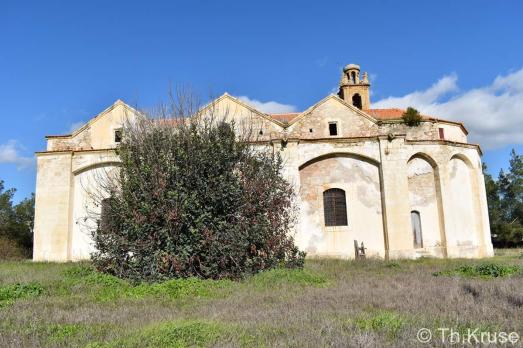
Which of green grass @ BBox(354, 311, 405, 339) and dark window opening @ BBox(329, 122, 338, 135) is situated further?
dark window opening @ BBox(329, 122, 338, 135)

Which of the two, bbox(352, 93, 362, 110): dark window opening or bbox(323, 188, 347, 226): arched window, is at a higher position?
bbox(352, 93, 362, 110): dark window opening

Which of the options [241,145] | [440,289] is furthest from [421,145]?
[440,289]

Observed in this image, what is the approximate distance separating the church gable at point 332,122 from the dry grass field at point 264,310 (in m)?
10.5

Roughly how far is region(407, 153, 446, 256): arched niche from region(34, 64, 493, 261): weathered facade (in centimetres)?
5

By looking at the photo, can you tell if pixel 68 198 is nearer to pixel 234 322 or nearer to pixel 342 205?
pixel 342 205

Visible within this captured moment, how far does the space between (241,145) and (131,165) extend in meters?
3.40

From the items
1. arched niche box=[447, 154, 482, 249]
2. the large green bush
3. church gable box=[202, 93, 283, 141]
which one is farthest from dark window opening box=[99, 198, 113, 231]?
arched niche box=[447, 154, 482, 249]

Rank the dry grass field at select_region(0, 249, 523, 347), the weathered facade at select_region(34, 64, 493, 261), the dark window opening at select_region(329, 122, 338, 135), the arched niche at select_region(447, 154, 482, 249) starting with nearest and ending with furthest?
the dry grass field at select_region(0, 249, 523, 347) → the weathered facade at select_region(34, 64, 493, 261) → the arched niche at select_region(447, 154, 482, 249) → the dark window opening at select_region(329, 122, 338, 135)

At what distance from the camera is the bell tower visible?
31.0 meters

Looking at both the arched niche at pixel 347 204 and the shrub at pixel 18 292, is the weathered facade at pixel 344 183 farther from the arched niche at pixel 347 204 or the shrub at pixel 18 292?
the shrub at pixel 18 292

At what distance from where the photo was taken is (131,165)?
12727 mm

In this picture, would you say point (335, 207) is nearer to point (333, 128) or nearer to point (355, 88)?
point (333, 128)

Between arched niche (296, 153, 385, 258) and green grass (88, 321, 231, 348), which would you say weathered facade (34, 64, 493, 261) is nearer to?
arched niche (296, 153, 385, 258)

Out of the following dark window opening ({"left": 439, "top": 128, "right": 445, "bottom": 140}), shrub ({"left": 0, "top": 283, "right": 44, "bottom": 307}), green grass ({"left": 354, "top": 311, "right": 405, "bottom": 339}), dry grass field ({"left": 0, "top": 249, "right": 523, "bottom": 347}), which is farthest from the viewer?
dark window opening ({"left": 439, "top": 128, "right": 445, "bottom": 140})
